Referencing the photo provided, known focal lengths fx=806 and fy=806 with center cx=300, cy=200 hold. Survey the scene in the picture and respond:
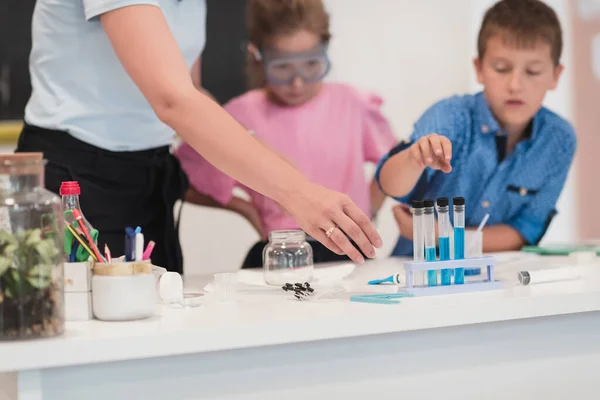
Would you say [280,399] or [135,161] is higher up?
[135,161]

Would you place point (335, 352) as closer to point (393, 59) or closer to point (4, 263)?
point (4, 263)

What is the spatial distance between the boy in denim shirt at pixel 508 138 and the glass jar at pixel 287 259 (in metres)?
0.67

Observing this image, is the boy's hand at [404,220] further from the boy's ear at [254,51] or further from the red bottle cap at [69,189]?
the red bottle cap at [69,189]

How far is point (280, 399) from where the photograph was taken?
3.28ft

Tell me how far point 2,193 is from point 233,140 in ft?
1.23

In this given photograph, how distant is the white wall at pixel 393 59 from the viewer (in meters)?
2.88

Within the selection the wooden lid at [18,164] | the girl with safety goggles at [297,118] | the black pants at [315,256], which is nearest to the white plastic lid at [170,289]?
the wooden lid at [18,164]

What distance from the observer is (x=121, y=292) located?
103 cm

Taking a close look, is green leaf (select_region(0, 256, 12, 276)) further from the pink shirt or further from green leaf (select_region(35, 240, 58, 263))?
the pink shirt

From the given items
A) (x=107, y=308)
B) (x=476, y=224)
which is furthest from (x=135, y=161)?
(x=476, y=224)

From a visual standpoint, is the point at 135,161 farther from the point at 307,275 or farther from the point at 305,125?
the point at 305,125

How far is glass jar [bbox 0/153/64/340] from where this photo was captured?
2.90 ft

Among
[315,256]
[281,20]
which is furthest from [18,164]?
[281,20]

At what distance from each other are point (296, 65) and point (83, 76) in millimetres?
927
